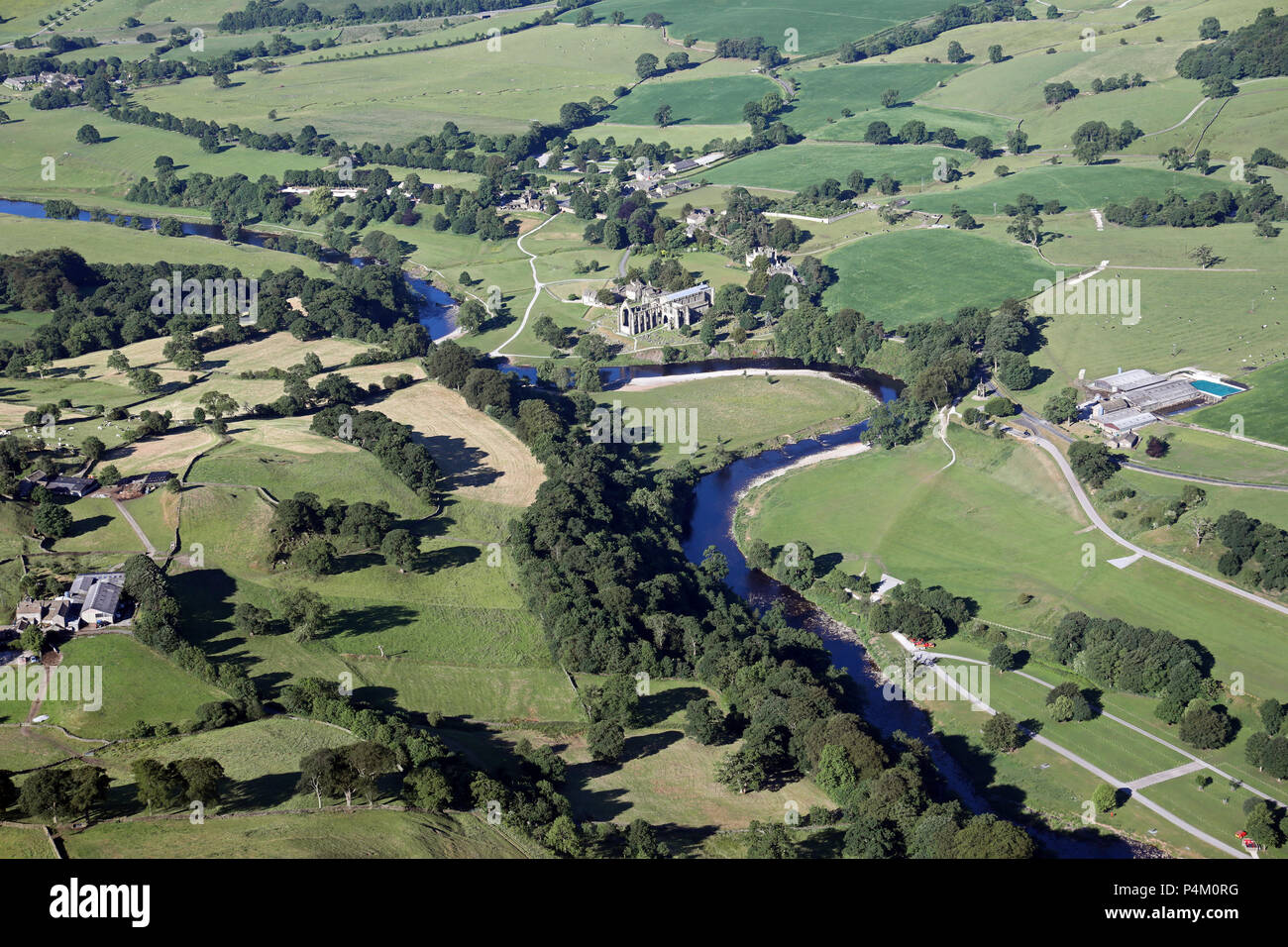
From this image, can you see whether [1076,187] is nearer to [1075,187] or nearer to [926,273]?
[1075,187]

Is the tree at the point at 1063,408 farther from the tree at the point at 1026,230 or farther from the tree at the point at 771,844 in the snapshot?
the tree at the point at 771,844

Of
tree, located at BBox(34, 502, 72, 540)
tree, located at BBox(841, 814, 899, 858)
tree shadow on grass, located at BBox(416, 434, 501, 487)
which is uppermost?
tree, located at BBox(34, 502, 72, 540)

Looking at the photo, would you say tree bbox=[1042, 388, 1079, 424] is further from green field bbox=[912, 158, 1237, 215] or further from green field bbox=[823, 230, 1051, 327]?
green field bbox=[912, 158, 1237, 215]

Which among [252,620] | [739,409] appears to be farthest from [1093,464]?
[252,620]

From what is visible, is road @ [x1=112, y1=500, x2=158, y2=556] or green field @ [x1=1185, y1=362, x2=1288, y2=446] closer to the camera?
road @ [x1=112, y1=500, x2=158, y2=556]

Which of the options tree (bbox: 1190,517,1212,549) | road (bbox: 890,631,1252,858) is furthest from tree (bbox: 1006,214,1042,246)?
road (bbox: 890,631,1252,858)

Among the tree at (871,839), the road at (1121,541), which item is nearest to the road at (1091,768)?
the tree at (871,839)
